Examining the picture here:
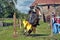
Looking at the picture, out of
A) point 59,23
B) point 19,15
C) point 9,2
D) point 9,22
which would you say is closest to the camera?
point 59,23

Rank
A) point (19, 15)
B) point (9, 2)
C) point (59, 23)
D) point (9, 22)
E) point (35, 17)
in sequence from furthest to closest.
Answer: point (9, 2) < point (19, 15) < point (9, 22) < point (59, 23) < point (35, 17)

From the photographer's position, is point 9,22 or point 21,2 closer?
point 9,22

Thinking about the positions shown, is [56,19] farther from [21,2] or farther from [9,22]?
[21,2]

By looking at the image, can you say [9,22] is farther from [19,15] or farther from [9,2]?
[9,2]

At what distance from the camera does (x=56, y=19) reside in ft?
68.7

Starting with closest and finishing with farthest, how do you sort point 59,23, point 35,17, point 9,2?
point 35,17, point 59,23, point 9,2

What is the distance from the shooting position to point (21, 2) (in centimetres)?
4019

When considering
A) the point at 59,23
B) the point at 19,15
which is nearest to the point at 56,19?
the point at 59,23

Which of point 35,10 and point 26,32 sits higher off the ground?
point 35,10

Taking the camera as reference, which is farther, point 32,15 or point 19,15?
point 19,15

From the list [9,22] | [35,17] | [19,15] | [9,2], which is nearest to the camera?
[35,17]

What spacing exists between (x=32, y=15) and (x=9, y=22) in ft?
49.0

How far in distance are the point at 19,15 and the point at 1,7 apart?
2.81m

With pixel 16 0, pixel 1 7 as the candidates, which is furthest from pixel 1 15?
Result: pixel 16 0
